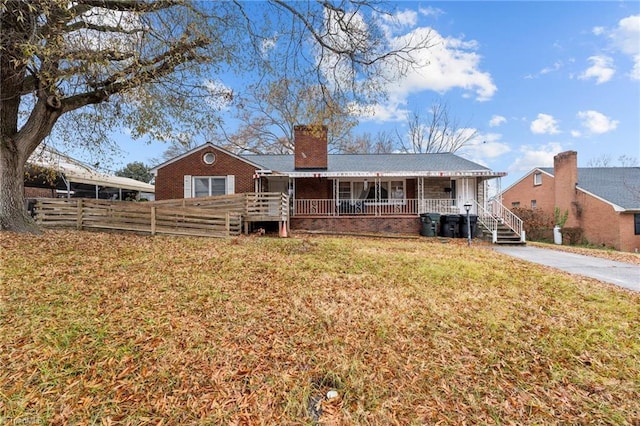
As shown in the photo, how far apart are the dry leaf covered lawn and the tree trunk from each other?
2718 mm

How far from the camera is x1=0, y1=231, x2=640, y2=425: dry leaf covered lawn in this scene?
2.41m

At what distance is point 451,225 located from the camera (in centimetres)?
1390

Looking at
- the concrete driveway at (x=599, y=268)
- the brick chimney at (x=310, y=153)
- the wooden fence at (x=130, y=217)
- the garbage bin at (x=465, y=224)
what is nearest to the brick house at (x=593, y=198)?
the garbage bin at (x=465, y=224)

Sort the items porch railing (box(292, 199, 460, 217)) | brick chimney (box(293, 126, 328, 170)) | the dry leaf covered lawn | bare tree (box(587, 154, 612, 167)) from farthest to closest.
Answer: bare tree (box(587, 154, 612, 167)) < brick chimney (box(293, 126, 328, 170)) < porch railing (box(292, 199, 460, 217)) < the dry leaf covered lawn


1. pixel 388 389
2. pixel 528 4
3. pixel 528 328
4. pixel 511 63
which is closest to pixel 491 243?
pixel 511 63

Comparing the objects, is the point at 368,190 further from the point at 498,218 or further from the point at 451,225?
the point at 498,218

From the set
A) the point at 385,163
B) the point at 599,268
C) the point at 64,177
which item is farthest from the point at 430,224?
the point at 64,177

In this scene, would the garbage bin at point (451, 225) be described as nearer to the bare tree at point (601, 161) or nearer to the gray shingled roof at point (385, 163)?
the gray shingled roof at point (385, 163)

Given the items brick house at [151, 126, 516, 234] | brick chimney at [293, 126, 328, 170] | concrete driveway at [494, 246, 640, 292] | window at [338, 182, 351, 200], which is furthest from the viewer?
window at [338, 182, 351, 200]

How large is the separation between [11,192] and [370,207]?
13.0 meters

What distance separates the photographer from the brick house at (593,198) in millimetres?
17375

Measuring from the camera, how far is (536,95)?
595 inches

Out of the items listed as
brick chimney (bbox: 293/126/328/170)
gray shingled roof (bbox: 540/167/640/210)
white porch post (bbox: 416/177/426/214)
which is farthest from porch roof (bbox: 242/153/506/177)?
gray shingled roof (bbox: 540/167/640/210)

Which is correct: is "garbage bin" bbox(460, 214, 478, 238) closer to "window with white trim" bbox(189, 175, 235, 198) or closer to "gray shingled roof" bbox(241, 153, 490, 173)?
"gray shingled roof" bbox(241, 153, 490, 173)
